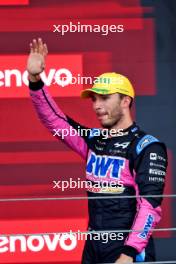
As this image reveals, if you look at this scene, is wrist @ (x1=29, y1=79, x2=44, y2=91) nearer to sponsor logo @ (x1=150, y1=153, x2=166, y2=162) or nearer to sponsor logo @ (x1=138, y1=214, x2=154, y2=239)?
sponsor logo @ (x1=150, y1=153, x2=166, y2=162)

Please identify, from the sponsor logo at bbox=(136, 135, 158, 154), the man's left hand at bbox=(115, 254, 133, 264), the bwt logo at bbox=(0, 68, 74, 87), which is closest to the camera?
the man's left hand at bbox=(115, 254, 133, 264)

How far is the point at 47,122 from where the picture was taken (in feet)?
6.75

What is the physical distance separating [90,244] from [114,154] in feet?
0.85

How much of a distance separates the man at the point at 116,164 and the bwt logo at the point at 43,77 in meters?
0.68

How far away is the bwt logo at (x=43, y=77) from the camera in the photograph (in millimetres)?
2717

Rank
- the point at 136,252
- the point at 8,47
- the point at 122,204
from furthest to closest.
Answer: the point at 8,47 → the point at 122,204 → the point at 136,252

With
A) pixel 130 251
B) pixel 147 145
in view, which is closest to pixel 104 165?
pixel 147 145

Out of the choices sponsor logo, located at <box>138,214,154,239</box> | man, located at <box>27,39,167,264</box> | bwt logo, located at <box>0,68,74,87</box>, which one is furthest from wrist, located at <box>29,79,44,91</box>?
bwt logo, located at <box>0,68,74,87</box>

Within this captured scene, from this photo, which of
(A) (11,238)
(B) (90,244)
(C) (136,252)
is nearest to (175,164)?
(A) (11,238)

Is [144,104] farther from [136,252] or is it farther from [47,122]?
[136,252]

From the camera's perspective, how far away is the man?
6.10 ft
